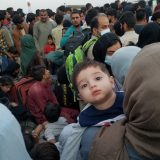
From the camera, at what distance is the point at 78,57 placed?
312 centimetres

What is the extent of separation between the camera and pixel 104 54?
2.62 metres

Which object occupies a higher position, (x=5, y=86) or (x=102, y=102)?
(x=102, y=102)

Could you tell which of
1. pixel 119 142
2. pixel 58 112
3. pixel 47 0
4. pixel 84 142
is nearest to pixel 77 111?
pixel 58 112

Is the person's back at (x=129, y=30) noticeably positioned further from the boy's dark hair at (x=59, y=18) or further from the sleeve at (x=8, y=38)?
the sleeve at (x=8, y=38)

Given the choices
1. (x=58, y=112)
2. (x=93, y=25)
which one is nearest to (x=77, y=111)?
(x=58, y=112)

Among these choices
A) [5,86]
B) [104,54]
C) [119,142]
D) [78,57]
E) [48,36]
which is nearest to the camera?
[119,142]

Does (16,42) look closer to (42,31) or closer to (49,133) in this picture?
(42,31)

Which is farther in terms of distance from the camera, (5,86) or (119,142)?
(5,86)

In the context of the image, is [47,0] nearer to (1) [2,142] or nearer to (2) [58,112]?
(2) [58,112]

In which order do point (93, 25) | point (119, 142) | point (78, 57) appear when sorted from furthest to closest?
point (93, 25) → point (78, 57) → point (119, 142)

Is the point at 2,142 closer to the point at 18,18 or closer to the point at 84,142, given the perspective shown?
the point at 84,142

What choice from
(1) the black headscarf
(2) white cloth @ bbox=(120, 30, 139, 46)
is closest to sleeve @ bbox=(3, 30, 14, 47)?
(2) white cloth @ bbox=(120, 30, 139, 46)

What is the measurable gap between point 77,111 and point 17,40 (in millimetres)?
3499

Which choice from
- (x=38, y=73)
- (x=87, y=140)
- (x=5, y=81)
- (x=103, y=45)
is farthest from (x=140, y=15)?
(x=87, y=140)
